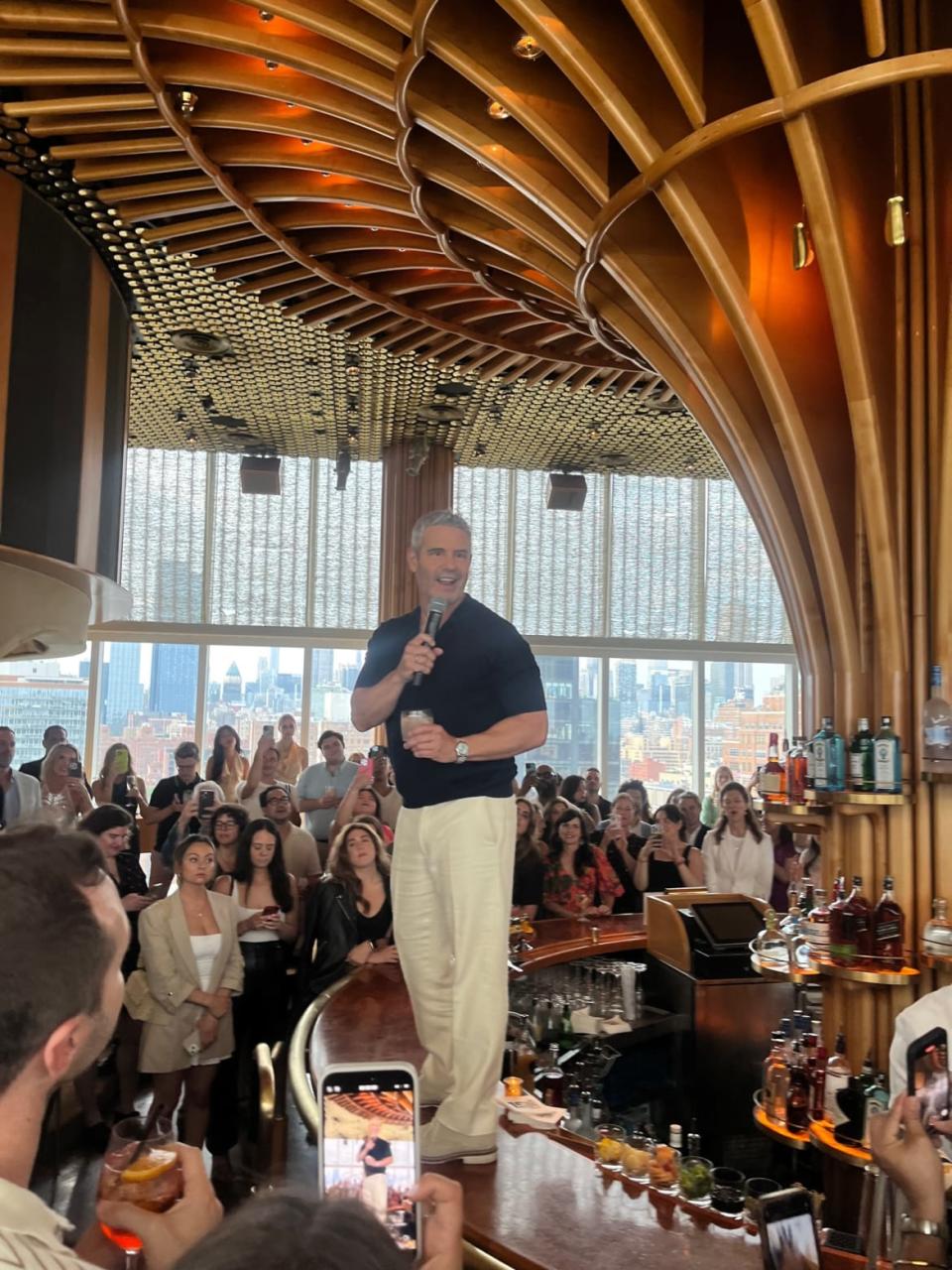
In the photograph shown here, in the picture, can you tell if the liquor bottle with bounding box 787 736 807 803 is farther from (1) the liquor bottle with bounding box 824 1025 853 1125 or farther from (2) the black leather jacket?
(2) the black leather jacket

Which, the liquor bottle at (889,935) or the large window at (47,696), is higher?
the large window at (47,696)

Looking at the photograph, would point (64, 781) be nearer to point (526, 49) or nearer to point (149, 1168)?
point (526, 49)

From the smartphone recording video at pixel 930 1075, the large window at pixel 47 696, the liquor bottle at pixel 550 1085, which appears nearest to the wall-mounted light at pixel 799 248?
the smartphone recording video at pixel 930 1075

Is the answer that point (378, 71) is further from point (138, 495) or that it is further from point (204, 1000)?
point (138, 495)

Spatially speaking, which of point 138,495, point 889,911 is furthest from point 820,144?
point 138,495

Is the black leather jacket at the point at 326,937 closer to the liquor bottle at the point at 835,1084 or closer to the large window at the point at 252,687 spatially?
the liquor bottle at the point at 835,1084

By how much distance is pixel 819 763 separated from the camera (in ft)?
10.5

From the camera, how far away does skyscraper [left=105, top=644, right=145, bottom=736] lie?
11.5m

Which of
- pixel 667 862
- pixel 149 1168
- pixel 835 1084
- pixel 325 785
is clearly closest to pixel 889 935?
pixel 835 1084

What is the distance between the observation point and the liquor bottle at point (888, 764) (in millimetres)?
3012

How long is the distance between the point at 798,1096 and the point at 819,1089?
8cm

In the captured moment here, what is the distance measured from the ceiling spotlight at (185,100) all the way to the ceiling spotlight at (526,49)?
1344mm

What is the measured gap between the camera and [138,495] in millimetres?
11453

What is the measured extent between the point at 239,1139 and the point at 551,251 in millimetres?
3907
